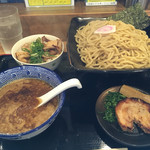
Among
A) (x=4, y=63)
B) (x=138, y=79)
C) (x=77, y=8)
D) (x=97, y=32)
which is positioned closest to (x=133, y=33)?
(x=97, y=32)

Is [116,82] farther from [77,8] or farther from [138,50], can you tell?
[77,8]

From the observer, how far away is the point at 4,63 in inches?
80.2

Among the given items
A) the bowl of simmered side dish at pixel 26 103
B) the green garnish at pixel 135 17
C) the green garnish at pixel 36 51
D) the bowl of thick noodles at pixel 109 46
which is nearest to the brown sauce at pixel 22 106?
Result: the bowl of simmered side dish at pixel 26 103

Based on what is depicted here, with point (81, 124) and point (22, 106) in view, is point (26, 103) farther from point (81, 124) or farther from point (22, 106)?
point (81, 124)

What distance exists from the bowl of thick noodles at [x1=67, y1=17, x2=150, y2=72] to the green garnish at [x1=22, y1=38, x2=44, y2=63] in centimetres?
33

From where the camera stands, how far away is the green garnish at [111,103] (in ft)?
4.71

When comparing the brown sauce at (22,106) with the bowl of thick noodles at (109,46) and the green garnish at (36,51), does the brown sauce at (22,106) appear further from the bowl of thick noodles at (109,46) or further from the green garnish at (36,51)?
the bowl of thick noodles at (109,46)

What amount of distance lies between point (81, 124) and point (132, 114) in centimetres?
45

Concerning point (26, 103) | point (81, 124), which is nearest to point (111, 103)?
point (81, 124)

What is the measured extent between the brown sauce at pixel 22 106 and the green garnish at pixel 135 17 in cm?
144

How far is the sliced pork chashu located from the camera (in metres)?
1.32

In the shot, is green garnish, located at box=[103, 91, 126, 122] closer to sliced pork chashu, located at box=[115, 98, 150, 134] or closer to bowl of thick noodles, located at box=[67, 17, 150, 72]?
sliced pork chashu, located at box=[115, 98, 150, 134]

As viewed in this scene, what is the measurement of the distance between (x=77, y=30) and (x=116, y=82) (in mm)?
948

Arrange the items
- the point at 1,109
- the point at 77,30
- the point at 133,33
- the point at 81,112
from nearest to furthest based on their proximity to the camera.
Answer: the point at 1,109 < the point at 81,112 < the point at 133,33 < the point at 77,30
